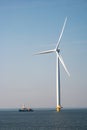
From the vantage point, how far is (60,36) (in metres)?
154

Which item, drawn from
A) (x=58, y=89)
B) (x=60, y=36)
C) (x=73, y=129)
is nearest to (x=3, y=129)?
(x=73, y=129)

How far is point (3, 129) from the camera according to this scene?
10825 cm

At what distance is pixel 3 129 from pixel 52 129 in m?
15.3

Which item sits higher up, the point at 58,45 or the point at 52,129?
the point at 58,45

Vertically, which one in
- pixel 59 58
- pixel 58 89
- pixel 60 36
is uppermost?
pixel 60 36

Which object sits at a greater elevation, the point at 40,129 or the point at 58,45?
the point at 58,45

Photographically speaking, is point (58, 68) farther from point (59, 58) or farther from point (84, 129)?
point (84, 129)

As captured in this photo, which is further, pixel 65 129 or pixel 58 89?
pixel 58 89

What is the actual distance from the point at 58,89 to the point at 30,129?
47765mm

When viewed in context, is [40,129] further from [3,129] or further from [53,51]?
[53,51]

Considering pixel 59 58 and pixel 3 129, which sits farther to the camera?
pixel 59 58

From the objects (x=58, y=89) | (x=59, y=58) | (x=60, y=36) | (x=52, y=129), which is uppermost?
(x=60, y=36)

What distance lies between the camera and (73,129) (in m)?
109

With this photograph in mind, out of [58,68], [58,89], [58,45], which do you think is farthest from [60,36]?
[58,89]
